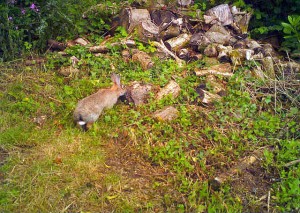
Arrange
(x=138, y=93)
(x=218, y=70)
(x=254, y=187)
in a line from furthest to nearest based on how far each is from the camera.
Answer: (x=218, y=70), (x=138, y=93), (x=254, y=187)

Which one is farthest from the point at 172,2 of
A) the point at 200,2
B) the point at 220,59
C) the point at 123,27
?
the point at 220,59

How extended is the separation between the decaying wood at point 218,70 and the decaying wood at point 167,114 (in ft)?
2.89

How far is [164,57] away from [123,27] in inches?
36.1

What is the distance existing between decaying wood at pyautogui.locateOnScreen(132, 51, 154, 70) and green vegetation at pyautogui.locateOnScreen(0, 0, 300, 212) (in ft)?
0.30

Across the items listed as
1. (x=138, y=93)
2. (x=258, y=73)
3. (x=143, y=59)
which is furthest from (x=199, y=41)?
(x=138, y=93)

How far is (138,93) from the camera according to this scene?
5.16 m

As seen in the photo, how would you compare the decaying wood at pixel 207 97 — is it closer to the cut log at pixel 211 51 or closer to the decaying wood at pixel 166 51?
the decaying wood at pixel 166 51

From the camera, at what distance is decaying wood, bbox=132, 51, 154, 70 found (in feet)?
18.5

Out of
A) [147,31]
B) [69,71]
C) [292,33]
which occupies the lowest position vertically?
[69,71]

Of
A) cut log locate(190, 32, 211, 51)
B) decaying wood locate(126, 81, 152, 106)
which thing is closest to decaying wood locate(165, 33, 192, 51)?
cut log locate(190, 32, 211, 51)

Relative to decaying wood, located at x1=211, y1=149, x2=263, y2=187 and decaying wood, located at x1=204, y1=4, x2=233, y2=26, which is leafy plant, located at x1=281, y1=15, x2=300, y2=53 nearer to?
decaying wood, located at x1=204, y1=4, x2=233, y2=26

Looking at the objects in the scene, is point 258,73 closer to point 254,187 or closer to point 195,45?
point 195,45

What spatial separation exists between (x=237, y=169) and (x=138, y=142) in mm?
1156

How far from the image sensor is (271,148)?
14.5 ft
